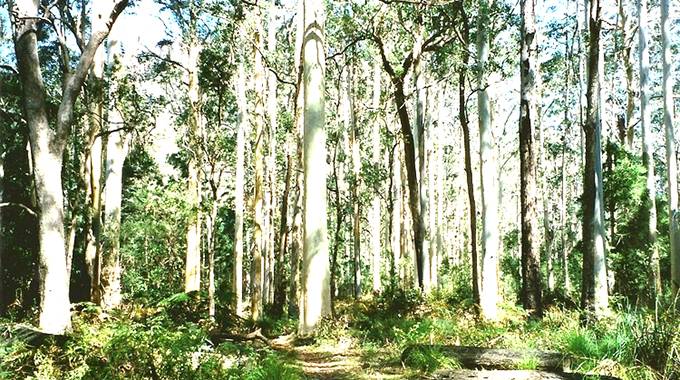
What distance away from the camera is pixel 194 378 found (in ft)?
16.2

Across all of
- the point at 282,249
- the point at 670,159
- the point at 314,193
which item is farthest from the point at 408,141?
the point at 670,159

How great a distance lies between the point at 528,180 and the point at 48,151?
943 cm

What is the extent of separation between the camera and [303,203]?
443 inches

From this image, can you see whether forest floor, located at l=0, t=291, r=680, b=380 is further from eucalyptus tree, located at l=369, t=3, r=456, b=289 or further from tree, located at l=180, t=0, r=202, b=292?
tree, located at l=180, t=0, r=202, b=292

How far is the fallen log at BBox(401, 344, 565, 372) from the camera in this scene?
19.7 ft

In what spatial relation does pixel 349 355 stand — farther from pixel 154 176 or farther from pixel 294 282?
pixel 154 176

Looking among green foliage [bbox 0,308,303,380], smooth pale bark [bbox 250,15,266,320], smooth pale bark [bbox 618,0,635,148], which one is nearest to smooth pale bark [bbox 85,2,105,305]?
smooth pale bark [bbox 250,15,266,320]

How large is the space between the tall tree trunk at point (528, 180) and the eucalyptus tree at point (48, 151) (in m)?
8.41

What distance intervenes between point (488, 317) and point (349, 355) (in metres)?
4.28

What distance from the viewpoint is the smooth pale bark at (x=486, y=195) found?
1191 cm

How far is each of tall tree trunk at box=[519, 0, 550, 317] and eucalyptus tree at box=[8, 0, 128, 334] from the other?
27.6 feet

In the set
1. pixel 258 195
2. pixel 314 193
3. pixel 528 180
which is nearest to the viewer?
pixel 314 193

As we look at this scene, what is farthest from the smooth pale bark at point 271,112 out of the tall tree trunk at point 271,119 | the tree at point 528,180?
the tree at point 528,180

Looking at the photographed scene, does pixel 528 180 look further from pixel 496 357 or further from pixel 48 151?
pixel 48 151
